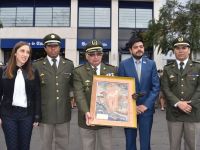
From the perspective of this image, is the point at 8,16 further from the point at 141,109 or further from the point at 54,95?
the point at 141,109

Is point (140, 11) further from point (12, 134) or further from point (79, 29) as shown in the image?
point (12, 134)

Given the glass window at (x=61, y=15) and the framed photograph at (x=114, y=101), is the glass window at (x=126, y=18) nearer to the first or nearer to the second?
the glass window at (x=61, y=15)

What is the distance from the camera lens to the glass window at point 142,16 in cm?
3294

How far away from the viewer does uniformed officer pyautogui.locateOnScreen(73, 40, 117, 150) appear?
5.63 metres

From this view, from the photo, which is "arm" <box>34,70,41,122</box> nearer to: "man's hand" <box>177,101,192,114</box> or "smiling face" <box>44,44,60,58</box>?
"smiling face" <box>44,44,60,58</box>

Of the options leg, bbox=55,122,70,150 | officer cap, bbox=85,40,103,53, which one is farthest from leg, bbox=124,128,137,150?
officer cap, bbox=85,40,103,53

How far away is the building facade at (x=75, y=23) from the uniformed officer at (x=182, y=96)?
26449 millimetres

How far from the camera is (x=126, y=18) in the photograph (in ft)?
109

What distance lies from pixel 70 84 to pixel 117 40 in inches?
1066

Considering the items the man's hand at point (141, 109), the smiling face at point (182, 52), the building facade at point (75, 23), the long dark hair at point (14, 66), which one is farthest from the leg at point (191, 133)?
the building facade at point (75, 23)

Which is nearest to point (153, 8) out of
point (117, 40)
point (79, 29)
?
point (117, 40)

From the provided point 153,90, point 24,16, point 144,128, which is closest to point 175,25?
point 24,16

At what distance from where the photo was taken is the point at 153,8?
33.1 metres

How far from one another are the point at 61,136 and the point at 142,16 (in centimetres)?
2822
